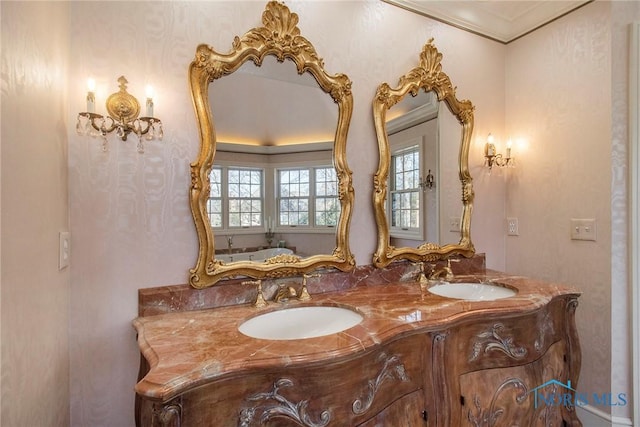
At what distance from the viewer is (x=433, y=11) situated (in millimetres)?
2020

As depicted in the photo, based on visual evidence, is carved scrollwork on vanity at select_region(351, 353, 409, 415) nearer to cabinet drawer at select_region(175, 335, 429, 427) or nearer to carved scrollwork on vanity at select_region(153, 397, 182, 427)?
cabinet drawer at select_region(175, 335, 429, 427)

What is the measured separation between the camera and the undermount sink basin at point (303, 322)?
4.45 ft

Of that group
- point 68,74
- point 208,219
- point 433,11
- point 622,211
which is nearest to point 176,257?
point 208,219

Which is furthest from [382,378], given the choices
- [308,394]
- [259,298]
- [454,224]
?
[454,224]

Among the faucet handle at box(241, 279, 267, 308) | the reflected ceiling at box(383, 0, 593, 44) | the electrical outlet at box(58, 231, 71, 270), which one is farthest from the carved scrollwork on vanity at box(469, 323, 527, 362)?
the reflected ceiling at box(383, 0, 593, 44)

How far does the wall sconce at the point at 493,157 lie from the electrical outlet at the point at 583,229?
1.87 feet

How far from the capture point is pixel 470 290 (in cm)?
187

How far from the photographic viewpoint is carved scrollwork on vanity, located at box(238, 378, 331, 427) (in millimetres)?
875

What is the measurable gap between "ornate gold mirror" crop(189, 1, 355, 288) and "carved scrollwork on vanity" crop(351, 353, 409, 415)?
2.07ft

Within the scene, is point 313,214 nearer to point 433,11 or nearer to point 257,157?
point 257,157

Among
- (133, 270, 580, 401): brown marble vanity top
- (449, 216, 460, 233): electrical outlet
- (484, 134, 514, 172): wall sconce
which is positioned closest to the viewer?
(133, 270, 580, 401): brown marble vanity top

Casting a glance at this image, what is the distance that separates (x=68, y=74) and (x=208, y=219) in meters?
0.77
